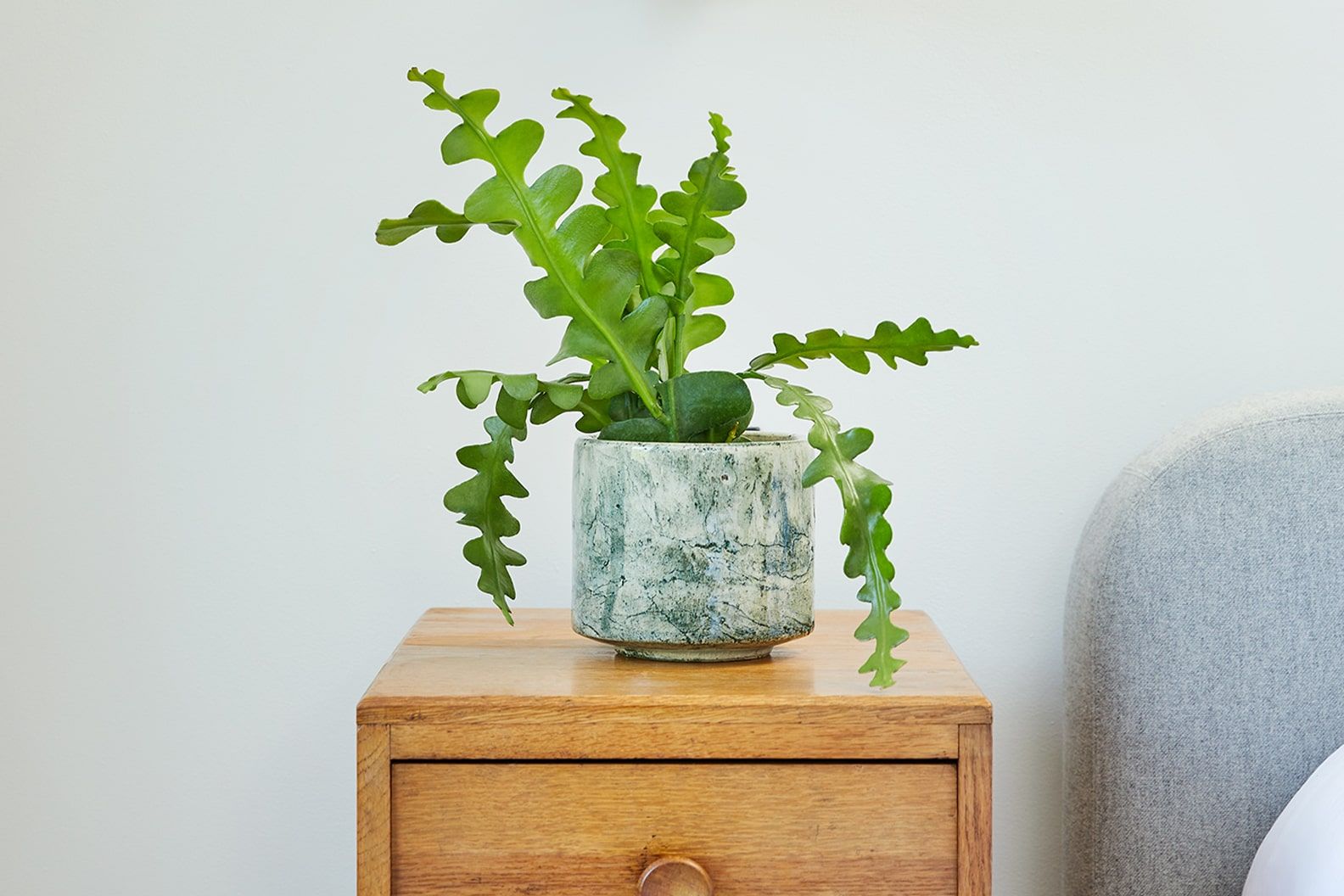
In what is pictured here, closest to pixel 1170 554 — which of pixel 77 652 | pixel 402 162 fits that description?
pixel 402 162

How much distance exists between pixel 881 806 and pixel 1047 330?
0.57 metres

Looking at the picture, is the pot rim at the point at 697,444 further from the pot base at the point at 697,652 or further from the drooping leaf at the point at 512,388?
the pot base at the point at 697,652

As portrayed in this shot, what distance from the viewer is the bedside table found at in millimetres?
784

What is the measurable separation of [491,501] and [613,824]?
24 cm

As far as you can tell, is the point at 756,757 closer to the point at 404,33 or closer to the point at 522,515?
the point at 522,515

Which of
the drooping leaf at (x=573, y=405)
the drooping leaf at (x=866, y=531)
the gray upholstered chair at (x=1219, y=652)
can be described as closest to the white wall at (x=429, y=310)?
A: the gray upholstered chair at (x=1219, y=652)

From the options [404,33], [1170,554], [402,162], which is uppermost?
[404,33]

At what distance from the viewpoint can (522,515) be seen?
3.95ft

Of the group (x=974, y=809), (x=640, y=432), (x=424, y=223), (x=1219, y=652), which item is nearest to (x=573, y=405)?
(x=640, y=432)

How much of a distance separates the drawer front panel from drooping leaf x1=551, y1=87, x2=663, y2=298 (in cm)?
33

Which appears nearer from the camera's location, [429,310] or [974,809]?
[974,809]

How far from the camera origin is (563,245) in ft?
2.79

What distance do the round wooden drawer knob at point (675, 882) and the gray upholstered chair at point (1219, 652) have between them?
43cm

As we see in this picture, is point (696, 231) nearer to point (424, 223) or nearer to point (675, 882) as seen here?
point (424, 223)
